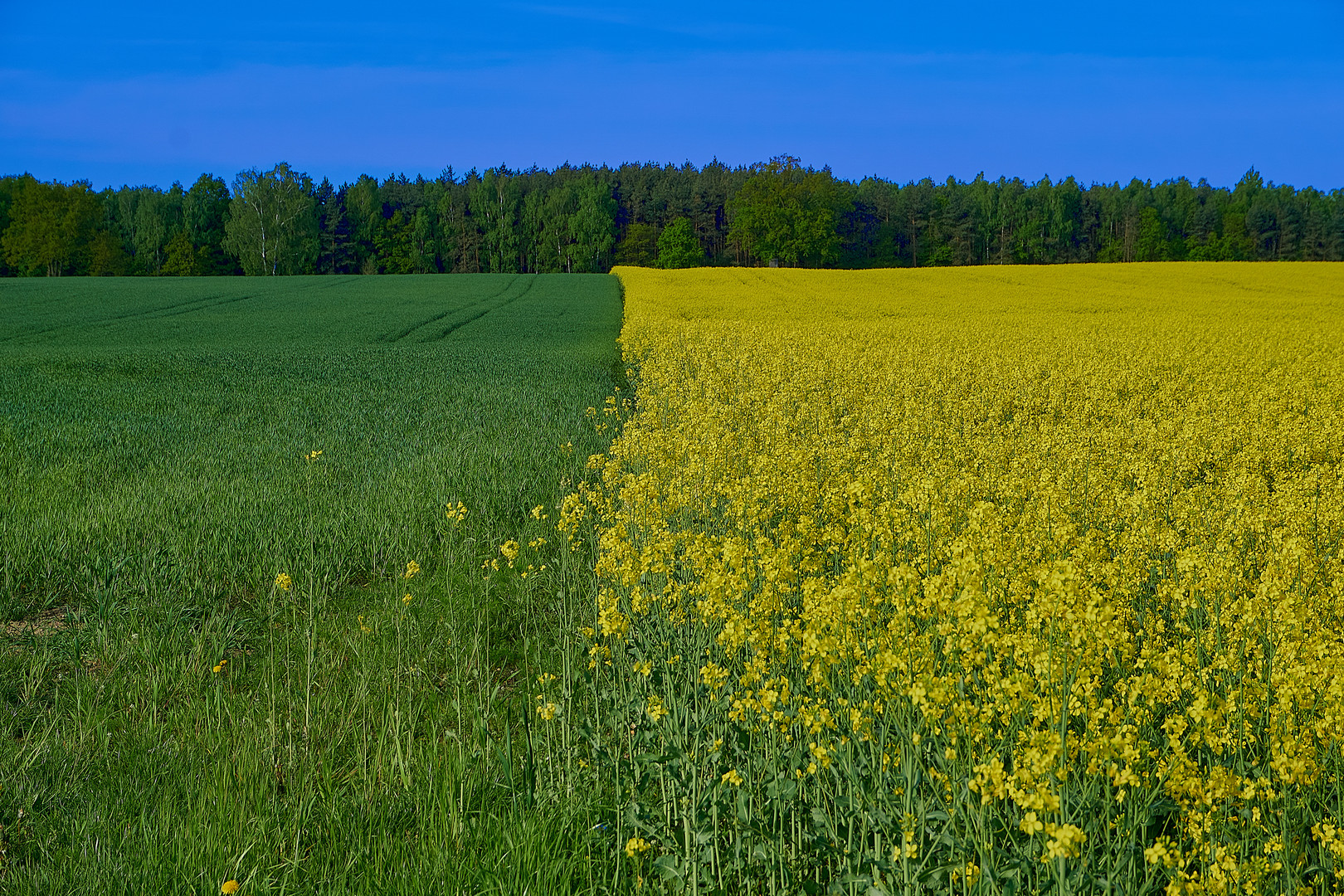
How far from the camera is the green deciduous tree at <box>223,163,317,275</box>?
8338 cm

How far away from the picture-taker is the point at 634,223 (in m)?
95.6

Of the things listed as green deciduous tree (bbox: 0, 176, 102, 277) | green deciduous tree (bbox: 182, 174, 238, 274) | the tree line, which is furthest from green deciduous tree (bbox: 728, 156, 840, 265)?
green deciduous tree (bbox: 0, 176, 102, 277)

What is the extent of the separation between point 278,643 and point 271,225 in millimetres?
91530

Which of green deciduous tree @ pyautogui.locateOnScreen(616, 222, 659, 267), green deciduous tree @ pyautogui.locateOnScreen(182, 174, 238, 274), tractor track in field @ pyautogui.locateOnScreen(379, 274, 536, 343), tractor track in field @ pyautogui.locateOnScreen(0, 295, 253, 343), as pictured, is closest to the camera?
tractor track in field @ pyautogui.locateOnScreen(379, 274, 536, 343)

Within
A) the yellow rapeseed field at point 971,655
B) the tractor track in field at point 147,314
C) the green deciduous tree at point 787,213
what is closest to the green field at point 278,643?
the yellow rapeseed field at point 971,655

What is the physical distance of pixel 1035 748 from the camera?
2324 millimetres

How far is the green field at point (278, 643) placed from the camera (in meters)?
3.12

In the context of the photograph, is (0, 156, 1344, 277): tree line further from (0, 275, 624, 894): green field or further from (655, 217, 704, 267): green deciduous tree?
(0, 275, 624, 894): green field

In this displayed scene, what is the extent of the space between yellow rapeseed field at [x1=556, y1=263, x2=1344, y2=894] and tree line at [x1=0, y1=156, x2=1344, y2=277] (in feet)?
246

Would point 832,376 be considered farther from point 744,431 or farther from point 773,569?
point 773,569

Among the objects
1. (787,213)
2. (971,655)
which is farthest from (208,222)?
(971,655)

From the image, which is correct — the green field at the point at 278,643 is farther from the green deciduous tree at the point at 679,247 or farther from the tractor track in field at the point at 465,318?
the green deciduous tree at the point at 679,247

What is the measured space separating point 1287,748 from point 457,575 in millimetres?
4943

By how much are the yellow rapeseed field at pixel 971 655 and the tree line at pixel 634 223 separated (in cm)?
7497
